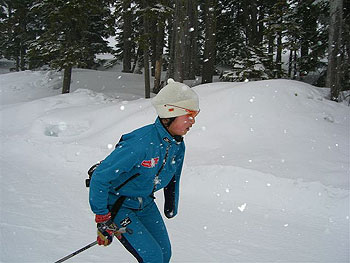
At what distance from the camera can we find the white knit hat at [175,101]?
2.43m

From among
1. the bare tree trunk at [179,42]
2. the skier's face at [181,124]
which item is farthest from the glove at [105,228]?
the bare tree trunk at [179,42]

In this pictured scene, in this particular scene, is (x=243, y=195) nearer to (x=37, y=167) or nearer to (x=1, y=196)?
(x=1, y=196)

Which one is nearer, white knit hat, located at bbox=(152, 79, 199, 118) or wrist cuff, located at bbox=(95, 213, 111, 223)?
wrist cuff, located at bbox=(95, 213, 111, 223)

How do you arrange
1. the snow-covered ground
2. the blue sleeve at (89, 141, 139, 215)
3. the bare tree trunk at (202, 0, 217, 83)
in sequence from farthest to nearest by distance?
the bare tree trunk at (202, 0, 217, 83)
the snow-covered ground
the blue sleeve at (89, 141, 139, 215)

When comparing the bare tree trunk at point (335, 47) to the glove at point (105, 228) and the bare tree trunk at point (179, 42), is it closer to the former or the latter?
the bare tree trunk at point (179, 42)

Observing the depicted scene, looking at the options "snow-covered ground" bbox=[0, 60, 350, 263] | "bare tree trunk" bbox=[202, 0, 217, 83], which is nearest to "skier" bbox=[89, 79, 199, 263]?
"snow-covered ground" bbox=[0, 60, 350, 263]

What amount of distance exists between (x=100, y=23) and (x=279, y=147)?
23516 mm

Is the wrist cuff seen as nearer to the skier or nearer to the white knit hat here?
the skier

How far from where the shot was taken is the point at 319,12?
14.6 meters

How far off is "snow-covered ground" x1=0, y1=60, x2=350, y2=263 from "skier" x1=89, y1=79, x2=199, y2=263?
5.16 feet

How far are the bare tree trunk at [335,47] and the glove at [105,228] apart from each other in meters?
10.9

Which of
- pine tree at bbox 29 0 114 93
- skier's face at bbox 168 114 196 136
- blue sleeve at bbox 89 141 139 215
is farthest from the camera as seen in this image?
pine tree at bbox 29 0 114 93

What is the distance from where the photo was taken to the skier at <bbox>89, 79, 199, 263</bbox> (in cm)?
226

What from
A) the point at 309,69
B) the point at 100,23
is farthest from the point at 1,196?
the point at 100,23
